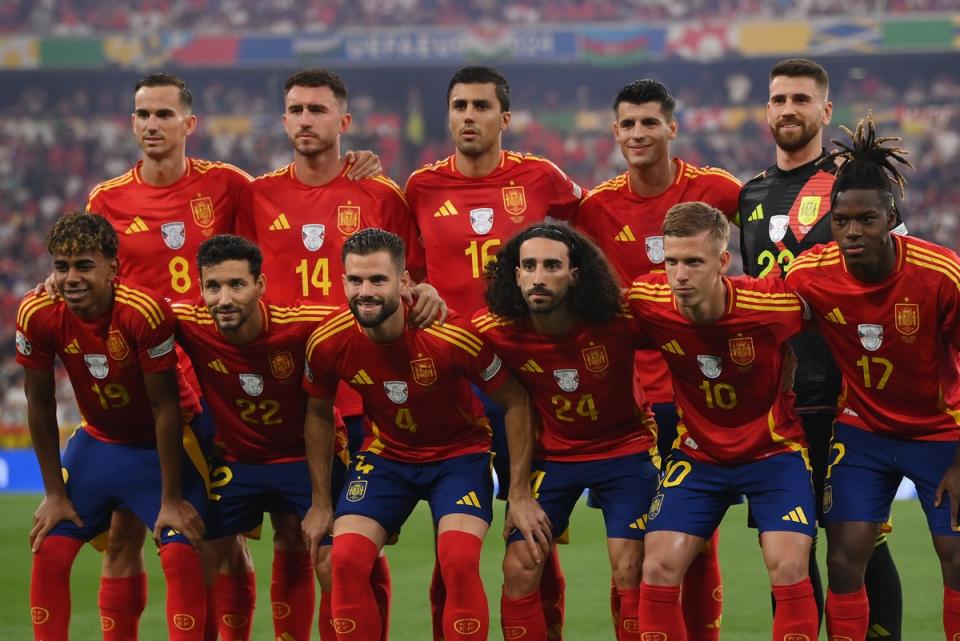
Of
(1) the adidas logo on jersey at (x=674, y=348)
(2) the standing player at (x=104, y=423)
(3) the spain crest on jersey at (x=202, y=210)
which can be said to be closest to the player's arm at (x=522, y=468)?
(1) the adidas logo on jersey at (x=674, y=348)

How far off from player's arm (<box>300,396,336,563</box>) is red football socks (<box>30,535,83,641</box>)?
102 cm

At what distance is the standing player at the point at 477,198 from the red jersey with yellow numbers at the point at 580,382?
1.66ft

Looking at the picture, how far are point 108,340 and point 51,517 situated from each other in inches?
31.5

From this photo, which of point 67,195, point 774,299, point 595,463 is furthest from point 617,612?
point 67,195

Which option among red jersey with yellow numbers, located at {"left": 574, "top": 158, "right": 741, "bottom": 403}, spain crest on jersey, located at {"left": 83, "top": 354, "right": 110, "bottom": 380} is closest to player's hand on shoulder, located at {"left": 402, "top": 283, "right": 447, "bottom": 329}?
red jersey with yellow numbers, located at {"left": 574, "top": 158, "right": 741, "bottom": 403}

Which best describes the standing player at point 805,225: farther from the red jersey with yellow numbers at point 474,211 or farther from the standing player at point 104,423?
the standing player at point 104,423

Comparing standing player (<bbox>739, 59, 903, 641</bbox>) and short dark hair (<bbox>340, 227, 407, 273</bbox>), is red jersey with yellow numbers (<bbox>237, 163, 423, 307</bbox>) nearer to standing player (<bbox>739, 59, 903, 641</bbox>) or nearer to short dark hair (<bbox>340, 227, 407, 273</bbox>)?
short dark hair (<bbox>340, 227, 407, 273</bbox>)

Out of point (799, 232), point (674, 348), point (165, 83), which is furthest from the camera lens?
point (165, 83)

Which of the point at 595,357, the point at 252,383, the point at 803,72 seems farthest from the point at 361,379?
the point at 803,72

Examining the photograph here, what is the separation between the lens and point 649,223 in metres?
5.90

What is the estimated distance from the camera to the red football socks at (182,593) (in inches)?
204

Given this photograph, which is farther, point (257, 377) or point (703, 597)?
point (703, 597)

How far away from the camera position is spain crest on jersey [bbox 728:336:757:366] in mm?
4984

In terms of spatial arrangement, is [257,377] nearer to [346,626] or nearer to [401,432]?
[401,432]
